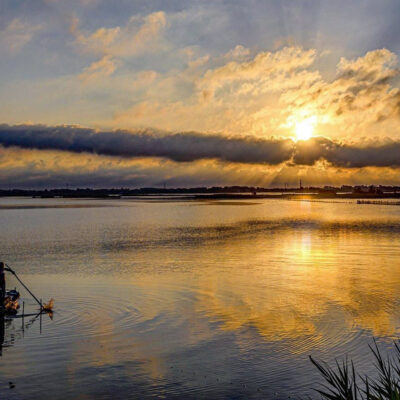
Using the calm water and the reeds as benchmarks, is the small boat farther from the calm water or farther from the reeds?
the reeds

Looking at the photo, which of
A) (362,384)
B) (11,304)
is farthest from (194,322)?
(11,304)

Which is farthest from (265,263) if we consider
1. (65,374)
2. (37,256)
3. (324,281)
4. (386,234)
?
(386,234)

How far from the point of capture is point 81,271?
122 feet

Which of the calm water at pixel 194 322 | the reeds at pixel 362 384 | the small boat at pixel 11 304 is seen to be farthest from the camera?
the small boat at pixel 11 304

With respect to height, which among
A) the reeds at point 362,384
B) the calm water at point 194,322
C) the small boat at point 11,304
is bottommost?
the calm water at point 194,322

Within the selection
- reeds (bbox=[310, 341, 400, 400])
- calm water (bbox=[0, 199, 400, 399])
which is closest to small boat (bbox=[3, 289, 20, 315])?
calm water (bbox=[0, 199, 400, 399])

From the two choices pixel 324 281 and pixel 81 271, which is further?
pixel 81 271

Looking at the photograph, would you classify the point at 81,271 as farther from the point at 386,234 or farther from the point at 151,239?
the point at 386,234

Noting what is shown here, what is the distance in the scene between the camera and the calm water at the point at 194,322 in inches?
645

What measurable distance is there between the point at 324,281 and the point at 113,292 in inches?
530

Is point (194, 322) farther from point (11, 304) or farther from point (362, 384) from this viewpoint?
point (11, 304)

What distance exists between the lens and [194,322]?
2309cm

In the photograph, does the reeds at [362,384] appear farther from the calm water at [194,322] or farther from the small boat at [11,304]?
the small boat at [11,304]

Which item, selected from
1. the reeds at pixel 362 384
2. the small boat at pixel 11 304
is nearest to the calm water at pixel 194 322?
the small boat at pixel 11 304
